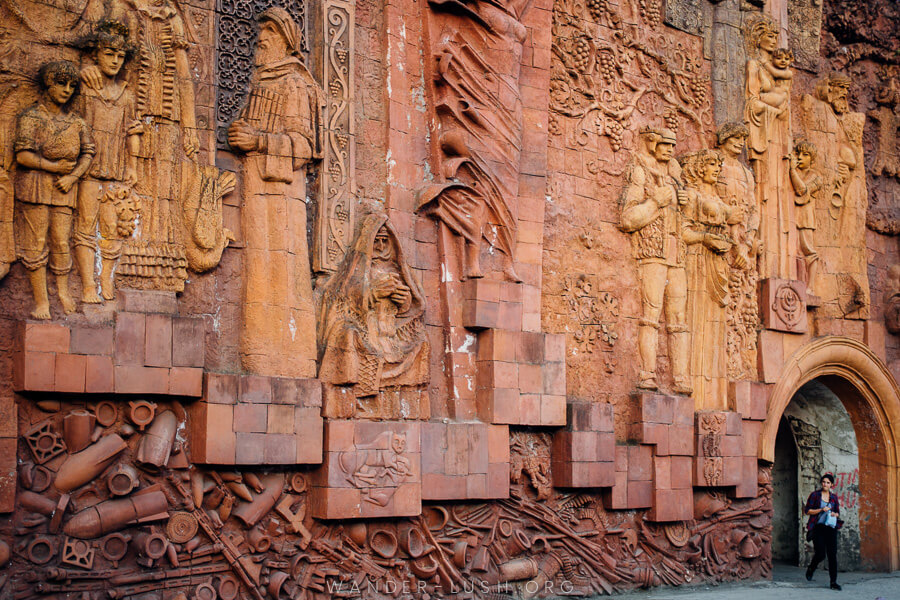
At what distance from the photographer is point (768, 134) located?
1463 cm

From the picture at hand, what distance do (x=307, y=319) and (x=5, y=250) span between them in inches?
103

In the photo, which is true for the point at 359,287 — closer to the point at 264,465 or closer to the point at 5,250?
the point at 264,465

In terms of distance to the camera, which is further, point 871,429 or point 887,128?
point 887,128

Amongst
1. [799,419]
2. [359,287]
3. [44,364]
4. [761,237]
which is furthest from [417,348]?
[799,419]

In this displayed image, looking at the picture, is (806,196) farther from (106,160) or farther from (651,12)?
(106,160)

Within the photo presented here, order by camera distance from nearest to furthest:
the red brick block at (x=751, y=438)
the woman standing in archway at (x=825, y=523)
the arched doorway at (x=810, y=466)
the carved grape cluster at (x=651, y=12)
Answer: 1. the woman standing in archway at (x=825, y=523)
2. the carved grape cluster at (x=651, y=12)
3. the red brick block at (x=751, y=438)
4. the arched doorway at (x=810, y=466)

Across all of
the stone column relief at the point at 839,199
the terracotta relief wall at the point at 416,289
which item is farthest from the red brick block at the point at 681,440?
the stone column relief at the point at 839,199

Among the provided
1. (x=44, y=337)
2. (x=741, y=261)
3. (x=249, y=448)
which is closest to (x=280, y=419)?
(x=249, y=448)

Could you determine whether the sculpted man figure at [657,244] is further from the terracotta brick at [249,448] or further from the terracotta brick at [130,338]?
the terracotta brick at [130,338]

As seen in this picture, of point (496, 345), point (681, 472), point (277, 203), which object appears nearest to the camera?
point (277, 203)

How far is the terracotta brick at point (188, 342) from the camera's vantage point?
9.46m

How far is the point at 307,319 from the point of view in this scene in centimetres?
1030

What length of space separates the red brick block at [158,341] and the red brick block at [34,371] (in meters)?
0.76

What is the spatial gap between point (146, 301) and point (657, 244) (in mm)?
6243
